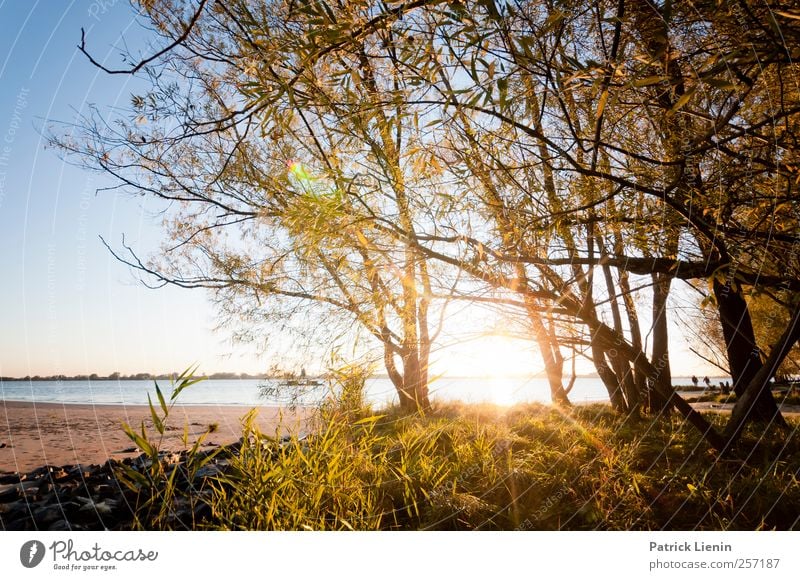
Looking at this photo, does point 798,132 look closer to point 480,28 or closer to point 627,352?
point 627,352

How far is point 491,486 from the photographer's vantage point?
9.15ft

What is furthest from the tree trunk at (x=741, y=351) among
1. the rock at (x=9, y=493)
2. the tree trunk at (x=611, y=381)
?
the rock at (x=9, y=493)

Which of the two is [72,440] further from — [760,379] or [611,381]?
[760,379]

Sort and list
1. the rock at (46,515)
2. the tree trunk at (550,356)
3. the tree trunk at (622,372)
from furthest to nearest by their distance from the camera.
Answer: the tree trunk at (622,372) < the tree trunk at (550,356) < the rock at (46,515)

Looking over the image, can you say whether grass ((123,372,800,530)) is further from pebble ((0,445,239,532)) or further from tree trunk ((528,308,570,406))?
tree trunk ((528,308,570,406))

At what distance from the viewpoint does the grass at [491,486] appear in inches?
81.0

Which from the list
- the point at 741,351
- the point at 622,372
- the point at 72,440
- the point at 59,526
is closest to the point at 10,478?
the point at 59,526

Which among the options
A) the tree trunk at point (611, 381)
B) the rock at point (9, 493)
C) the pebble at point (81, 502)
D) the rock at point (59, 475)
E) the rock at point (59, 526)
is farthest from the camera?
the tree trunk at point (611, 381)

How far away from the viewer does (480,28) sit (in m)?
1.59

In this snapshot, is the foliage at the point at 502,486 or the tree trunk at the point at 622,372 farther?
the tree trunk at the point at 622,372

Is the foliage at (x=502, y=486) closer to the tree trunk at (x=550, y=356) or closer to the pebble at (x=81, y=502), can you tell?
the pebble at (x=81, y=502)

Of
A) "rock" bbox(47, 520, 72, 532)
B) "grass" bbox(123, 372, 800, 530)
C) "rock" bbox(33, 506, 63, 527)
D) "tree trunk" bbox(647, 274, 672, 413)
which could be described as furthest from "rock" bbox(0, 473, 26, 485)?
"tree trunk" bbox(647, 274, 672, 413)
